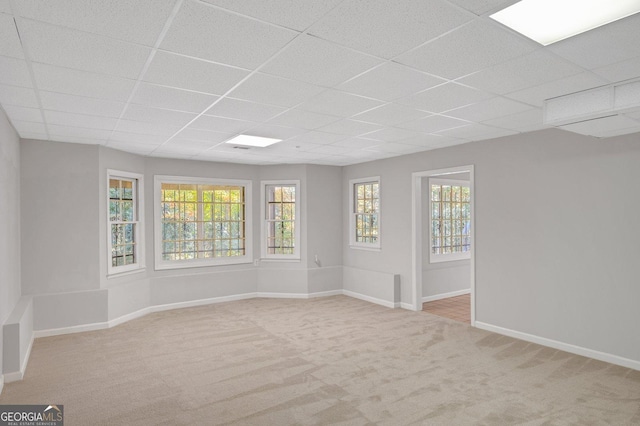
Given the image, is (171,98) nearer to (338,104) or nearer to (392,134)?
(338,104)

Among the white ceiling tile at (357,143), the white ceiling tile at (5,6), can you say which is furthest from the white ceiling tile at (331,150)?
the white ceiling tile at (5,6)

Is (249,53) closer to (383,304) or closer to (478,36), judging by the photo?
(478,36)

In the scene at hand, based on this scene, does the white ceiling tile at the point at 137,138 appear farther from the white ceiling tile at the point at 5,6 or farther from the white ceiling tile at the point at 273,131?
the white ceiling tile at the point at 5,6

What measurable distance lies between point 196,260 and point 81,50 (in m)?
4.84

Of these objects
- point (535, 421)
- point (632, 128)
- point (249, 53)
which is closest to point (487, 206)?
point (632, 128)

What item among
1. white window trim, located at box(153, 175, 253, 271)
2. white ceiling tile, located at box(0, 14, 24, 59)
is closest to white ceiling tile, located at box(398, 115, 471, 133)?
white ceiling tile, located at box(0, 14, 24, 59)

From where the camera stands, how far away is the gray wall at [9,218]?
11.6 ft

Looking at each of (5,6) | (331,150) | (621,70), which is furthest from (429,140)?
(5,6)

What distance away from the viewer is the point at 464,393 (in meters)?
3.25

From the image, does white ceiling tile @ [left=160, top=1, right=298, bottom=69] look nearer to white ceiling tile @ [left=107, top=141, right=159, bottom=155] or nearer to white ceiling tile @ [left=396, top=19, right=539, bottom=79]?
white ceiling tile @ [left=396, top=19, right=539, bottom=79]

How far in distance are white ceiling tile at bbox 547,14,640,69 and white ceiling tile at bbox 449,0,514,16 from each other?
2.08ft

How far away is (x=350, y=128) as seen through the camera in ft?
14.2

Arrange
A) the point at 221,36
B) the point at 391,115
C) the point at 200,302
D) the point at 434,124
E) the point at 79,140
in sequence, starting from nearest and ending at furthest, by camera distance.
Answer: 1. the point at 221,36
2. the point at 391,115
3. the point at 434,124
4. the point at 79,140
5. the point at 200,302

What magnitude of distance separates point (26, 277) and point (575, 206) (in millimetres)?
6451
